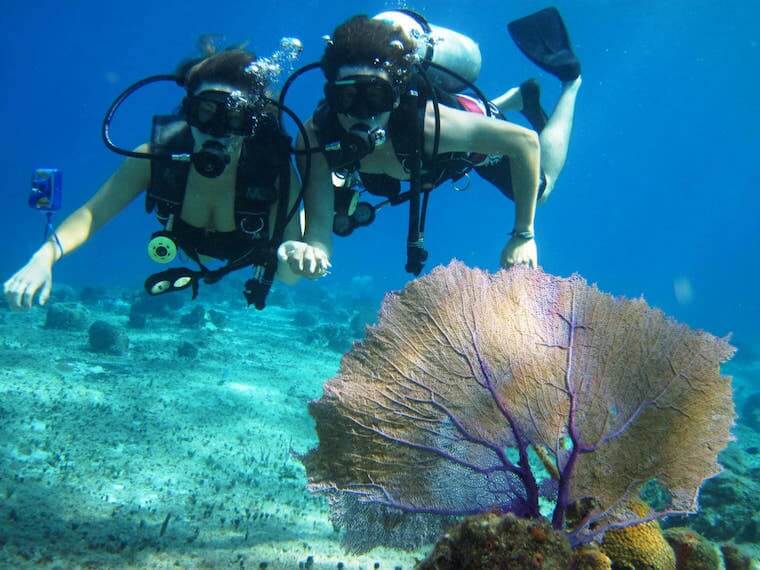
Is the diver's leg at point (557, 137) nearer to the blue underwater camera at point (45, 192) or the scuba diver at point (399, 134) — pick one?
the scuba diver at point (399, 134)

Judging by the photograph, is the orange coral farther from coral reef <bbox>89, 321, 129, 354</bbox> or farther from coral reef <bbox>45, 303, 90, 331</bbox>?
coral reef <bbox>45, 303, 90, 331</bbox>

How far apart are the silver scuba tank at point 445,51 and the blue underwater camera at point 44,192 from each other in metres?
3.91

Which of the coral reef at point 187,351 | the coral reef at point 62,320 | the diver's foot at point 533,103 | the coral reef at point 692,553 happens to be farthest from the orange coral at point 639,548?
the coral reef at point 62,320

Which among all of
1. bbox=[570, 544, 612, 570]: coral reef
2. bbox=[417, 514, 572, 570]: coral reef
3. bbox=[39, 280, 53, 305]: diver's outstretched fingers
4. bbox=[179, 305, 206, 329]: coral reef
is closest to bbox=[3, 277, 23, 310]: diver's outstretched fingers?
bbox=[39, 280, 53, 305]: diver's outstretched fingers

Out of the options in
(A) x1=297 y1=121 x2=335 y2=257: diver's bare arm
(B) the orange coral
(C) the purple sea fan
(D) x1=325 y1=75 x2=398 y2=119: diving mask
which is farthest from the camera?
(D) x1=325 y1=75 x2=398 y2=119: diving mask

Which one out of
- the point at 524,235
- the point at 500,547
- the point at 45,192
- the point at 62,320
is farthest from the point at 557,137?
the point at 62,320

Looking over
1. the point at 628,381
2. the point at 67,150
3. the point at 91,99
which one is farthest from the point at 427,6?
the point at 67,150

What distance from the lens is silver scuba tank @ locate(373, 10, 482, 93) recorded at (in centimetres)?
553

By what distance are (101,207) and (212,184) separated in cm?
97

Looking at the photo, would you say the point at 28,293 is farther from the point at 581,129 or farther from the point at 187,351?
→ the point at 581,129

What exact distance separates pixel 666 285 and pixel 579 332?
119410 mm

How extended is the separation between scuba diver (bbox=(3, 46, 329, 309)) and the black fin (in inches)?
195

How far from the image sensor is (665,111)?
251 feet

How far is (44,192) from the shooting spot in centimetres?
466
